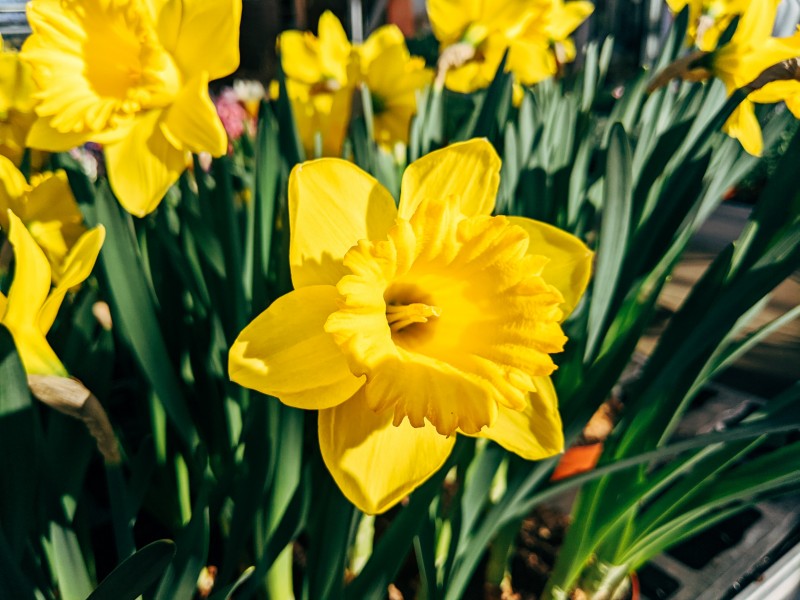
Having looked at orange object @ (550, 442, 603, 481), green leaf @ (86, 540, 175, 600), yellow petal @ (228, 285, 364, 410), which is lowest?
orange object @ (550, 442, 603, 481)

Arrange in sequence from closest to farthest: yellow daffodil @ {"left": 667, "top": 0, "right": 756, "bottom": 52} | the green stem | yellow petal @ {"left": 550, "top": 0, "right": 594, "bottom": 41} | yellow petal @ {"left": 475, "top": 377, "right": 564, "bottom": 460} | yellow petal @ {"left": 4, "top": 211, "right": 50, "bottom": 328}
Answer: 1. yellow petal @ {"left": 4, "top": 211, "right": 50, "bottom": 328}
2. yellow petal @ {"left": 475, "top": 377, "right": 564, "bottom": 460}
3. the green stem
4. yellow daffodil @ {"left": 667, "top": 0, "right": 756, "bottom": 52}
5. yellow petal @ {"left": 550, "top": 0, "right": 594, "bottom": 41}

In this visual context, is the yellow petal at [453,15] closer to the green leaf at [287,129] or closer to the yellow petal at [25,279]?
the green leaf at [287,129]

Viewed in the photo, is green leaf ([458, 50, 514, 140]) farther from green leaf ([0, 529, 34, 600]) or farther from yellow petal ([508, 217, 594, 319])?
green leaf ([0, 529, 34, 600])

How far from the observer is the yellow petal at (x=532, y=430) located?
501 mm

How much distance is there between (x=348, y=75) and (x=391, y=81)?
0.12 meters

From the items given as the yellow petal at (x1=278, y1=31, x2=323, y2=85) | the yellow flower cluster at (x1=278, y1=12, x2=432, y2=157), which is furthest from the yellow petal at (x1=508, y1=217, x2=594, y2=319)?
the yellow petal at (x1=278, y1=31, x2=323, y2=85)

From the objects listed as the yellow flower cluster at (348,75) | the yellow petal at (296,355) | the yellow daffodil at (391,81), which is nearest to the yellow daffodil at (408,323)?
the yellow petal at (296,355)

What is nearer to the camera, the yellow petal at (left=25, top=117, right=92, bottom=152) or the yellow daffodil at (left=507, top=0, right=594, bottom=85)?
the yellow petal at (left=25, top=117, right=92, bottom=152)

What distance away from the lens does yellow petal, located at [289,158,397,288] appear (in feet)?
1.50

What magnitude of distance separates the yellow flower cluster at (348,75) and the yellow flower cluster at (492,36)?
7 cm

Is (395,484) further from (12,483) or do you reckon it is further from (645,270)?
(645,270)

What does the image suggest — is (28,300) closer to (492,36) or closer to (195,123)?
(195,123)

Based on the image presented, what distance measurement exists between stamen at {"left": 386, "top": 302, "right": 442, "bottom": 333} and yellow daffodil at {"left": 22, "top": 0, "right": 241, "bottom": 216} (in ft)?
0.69

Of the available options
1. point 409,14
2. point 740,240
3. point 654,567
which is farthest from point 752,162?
point 409,14
